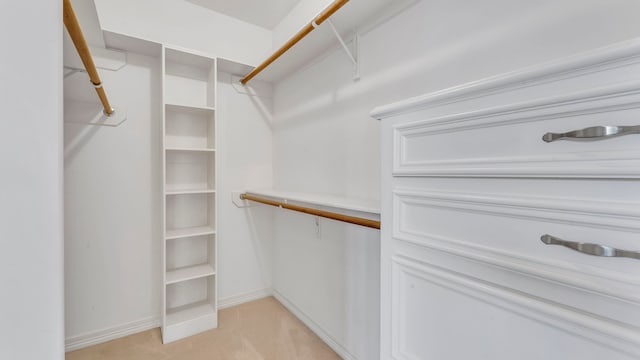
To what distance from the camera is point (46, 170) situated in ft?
1.34

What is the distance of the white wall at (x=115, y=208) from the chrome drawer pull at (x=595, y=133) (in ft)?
7.36

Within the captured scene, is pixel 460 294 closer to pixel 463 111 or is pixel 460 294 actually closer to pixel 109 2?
pixel 463 111

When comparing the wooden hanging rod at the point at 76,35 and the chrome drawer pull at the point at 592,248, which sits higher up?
the wooden hanging rod at the point at 76,35

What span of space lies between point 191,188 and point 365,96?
1.54m

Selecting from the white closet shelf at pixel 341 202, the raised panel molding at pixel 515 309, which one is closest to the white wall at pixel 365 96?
the white closet shelf at pixel 341 202

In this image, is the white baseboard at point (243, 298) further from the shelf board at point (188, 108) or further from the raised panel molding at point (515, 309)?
the raised panel molding at point (515, 309)

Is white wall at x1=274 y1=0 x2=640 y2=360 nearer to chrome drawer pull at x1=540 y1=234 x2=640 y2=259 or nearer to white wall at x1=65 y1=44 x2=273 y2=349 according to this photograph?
white wall at x1=65 y1=44 x2=273 y2=349

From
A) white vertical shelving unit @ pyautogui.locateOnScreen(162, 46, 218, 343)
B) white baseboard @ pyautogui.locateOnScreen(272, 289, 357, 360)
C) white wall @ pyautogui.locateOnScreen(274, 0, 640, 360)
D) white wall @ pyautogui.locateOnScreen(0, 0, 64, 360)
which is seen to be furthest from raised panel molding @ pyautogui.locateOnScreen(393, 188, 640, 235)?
white vertical shelving unit @ pyautogui.locateOnScreen(162, 46, 218, 343)

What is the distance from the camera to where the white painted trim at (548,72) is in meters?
0.43

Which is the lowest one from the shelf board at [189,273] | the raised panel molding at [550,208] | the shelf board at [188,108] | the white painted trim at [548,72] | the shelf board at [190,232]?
the shelf board at [189,273]

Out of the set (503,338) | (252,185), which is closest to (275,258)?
(252,185)

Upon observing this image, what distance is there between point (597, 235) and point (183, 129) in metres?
2.31

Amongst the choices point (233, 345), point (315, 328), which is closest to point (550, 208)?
point (315, 328)

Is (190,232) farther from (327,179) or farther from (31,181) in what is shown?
(31,181)
